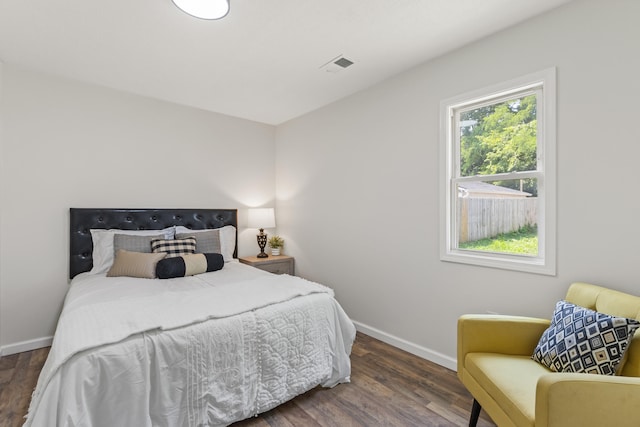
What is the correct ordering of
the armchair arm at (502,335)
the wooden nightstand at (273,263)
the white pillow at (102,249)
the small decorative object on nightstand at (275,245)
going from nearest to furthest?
the armchair arm at (502,335)
the white pillow at (102,249)
the wooden nightstand at (273,263)
the small decorative object on nightstand at (275,245)

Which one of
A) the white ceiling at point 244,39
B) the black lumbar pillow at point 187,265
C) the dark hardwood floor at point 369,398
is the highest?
the white ceiling at point 244,39

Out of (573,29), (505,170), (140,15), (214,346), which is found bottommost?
(214,346)

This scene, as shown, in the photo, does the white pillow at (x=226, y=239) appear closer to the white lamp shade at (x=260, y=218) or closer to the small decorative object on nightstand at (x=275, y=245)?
the white lamp shade at (x=260, y=218)

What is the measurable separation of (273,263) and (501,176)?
2657mm

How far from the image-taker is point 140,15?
1963 mm

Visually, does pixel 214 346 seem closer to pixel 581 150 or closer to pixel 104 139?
pixel 581 150

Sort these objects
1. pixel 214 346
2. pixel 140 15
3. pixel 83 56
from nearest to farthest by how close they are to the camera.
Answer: pixel 214 346
pixel 140 15
pixel 83 56

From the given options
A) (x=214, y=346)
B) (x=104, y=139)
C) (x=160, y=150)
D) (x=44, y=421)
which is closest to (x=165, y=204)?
(x=160, y=150)

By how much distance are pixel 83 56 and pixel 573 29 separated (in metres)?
3.51

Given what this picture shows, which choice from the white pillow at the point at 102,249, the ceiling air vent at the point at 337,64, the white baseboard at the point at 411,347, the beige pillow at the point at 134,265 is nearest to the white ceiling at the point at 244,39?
the ceiling air vent at the point at 337,64

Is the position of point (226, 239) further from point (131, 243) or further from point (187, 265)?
point (131, 243)

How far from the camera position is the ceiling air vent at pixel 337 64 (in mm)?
2516

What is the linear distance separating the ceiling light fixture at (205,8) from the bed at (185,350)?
70.3 inches

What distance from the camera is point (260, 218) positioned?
3.97 m
